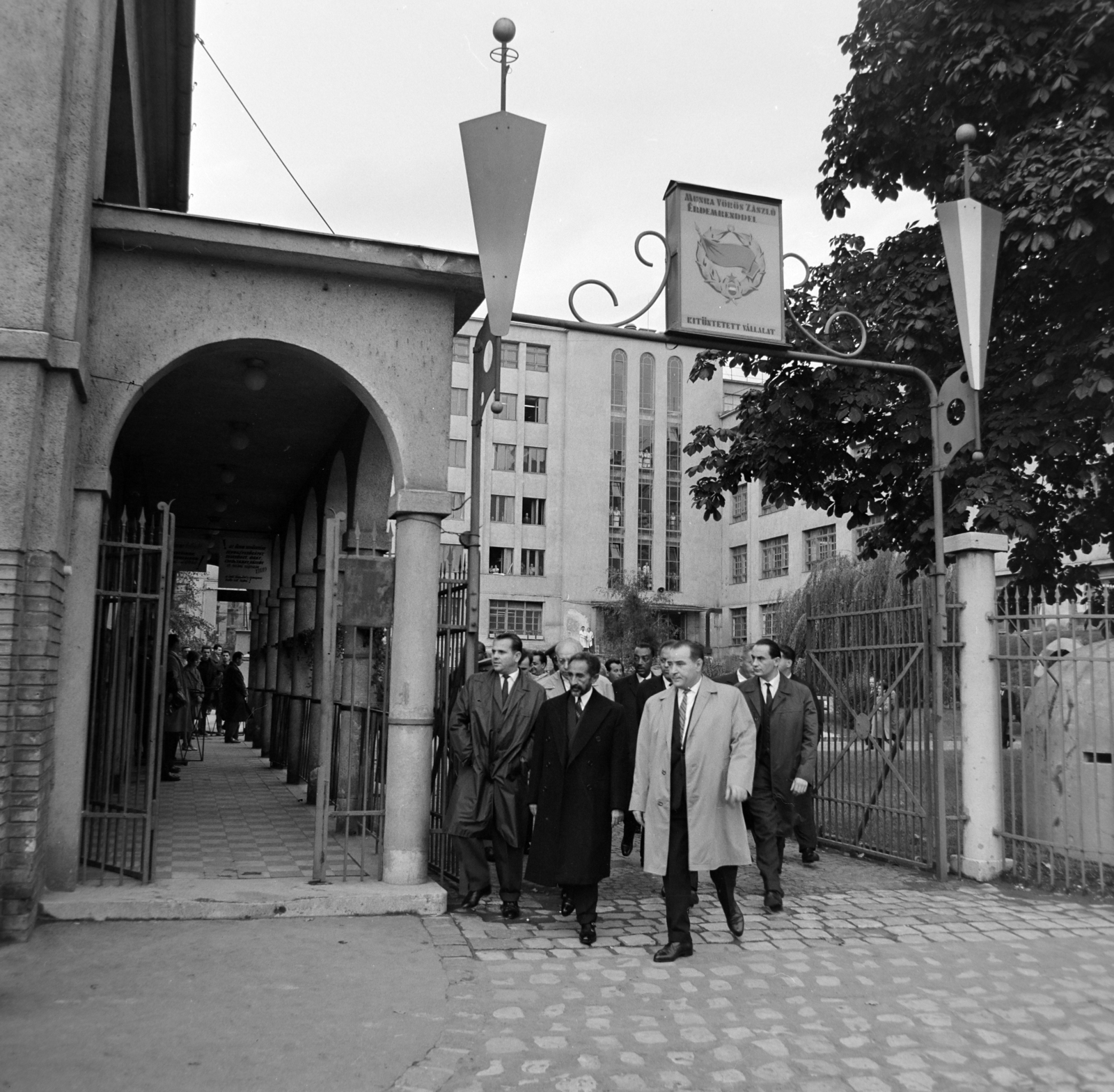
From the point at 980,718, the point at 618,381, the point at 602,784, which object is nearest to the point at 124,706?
the point at 602,784

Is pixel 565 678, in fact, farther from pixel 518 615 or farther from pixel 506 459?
pixel 506 459

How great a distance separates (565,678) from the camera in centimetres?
1063

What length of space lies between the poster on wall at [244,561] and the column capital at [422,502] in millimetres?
13403

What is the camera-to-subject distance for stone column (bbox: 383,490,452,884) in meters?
8.19

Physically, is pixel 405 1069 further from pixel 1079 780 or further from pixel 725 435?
pixel 725 435

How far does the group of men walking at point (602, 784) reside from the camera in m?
7.04

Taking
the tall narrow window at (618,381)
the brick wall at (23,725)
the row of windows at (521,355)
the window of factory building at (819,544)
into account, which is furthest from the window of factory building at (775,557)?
the brick wall at (23,725)

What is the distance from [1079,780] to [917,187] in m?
8.48

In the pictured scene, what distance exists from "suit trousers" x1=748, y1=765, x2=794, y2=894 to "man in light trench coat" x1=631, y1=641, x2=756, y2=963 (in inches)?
35.5

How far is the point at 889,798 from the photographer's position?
10570mm

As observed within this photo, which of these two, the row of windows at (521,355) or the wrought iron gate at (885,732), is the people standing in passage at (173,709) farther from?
the row of windows at (521,355)

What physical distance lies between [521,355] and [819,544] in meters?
20.0

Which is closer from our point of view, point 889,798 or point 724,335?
point 724,335

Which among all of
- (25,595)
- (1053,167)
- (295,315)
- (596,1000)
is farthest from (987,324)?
(25,595)
